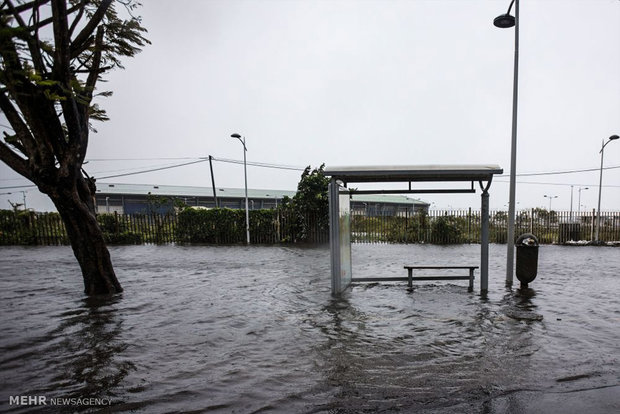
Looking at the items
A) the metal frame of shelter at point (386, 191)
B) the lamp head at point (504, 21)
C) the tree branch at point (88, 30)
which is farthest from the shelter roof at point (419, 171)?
the tree branch at point (88, 30)

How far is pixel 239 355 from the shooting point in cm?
478

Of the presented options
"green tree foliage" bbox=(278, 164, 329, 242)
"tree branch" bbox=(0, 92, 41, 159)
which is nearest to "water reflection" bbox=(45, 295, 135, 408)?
"tree branch" bbox=(0, 92, 41, 159)

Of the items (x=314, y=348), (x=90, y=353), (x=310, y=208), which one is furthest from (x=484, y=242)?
(x=310, y=208)

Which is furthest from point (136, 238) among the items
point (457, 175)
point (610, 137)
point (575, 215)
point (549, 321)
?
point (610, 137)

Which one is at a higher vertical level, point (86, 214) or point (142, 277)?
point (86, 214)

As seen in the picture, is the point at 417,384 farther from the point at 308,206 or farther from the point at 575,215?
the point at 575,215

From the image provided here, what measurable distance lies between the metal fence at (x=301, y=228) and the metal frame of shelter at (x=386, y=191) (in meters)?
13.5

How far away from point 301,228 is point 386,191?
14242 mm

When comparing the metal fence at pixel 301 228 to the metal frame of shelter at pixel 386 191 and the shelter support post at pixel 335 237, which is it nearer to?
the metal frame of shelter at pixel 386 191

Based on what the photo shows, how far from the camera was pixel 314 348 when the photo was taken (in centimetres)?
498

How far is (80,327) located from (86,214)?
3.12 meters

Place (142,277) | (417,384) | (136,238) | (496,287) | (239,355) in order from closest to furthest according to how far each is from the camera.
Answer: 1. (417,384)
2. (239,355)
3. (496,287)
4. (142,277)
5. (136,238)

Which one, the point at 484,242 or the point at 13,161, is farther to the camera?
the point at 484,242

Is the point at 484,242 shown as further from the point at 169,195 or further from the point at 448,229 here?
the point at 169,195
